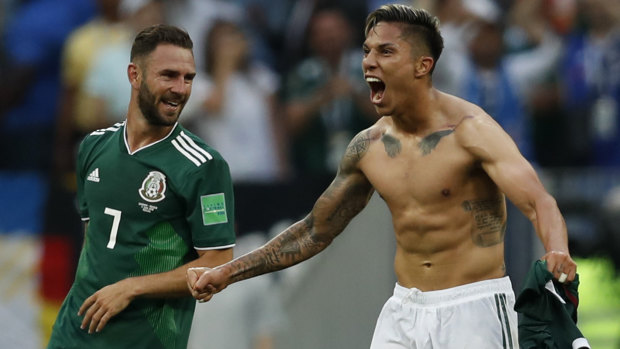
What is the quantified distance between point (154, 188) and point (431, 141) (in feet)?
4.30

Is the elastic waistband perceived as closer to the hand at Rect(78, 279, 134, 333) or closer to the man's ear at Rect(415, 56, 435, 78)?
the man's ear at Rect(415, 56, 435, 78)

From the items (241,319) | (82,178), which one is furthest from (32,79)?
(82,178)

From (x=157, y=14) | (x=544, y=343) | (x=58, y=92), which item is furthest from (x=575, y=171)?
(x=544, y=343)

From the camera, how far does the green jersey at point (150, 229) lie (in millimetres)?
5082

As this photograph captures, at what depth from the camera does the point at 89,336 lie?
508cm

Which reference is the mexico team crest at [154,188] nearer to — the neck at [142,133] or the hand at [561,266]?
the neck at [142,133]

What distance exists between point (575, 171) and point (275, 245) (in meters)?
5.13

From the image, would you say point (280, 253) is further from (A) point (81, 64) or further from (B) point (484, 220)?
(A) point (81, 64)

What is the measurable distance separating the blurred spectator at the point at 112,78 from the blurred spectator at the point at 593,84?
3.98 meters

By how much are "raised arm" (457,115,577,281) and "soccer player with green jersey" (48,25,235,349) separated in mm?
1211

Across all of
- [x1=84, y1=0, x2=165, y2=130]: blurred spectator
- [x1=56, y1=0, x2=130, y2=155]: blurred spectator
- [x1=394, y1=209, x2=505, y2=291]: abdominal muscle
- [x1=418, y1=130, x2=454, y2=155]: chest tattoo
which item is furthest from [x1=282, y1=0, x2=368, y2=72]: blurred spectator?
[x1=394, y1=209, x2=505, y2=291]: abdominal muscle

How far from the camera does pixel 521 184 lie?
15.0 feet

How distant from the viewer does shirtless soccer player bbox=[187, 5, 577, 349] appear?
4.84 meters

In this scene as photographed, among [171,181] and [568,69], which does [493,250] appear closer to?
[171,181]
